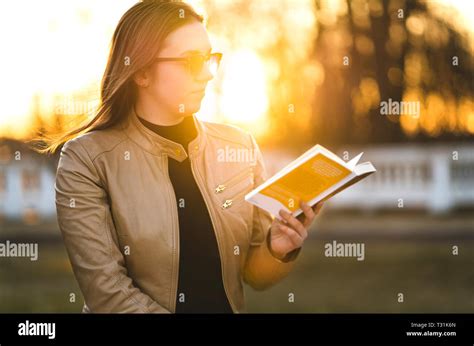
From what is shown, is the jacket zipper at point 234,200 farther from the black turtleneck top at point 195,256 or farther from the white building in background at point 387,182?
the white building in background at point 387,182

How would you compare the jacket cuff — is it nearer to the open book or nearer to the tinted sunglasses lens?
the open book

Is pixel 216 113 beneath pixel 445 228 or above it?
above

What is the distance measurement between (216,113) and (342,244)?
2.68m

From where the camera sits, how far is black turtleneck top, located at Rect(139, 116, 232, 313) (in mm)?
2336

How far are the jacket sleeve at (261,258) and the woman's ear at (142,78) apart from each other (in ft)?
1.51

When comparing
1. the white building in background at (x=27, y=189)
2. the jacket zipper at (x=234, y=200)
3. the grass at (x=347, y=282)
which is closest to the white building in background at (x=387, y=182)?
the white building in background at (x=27, y=189)

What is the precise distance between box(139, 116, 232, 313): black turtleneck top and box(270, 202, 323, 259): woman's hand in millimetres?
233

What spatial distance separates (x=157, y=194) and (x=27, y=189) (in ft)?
19.9

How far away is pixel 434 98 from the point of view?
7906mm

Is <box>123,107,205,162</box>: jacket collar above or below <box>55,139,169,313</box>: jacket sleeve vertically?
above

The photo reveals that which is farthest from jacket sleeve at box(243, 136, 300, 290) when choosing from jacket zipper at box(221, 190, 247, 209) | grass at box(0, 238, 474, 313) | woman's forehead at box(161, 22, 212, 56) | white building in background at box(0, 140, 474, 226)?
white building in background at box(0, 140, 474, 226)

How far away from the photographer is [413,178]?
26.9 feet
